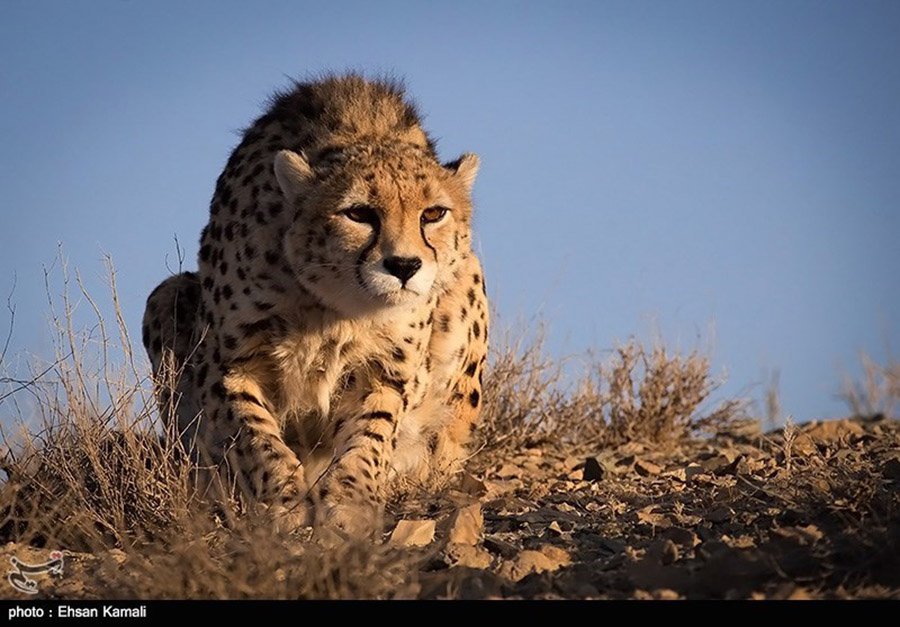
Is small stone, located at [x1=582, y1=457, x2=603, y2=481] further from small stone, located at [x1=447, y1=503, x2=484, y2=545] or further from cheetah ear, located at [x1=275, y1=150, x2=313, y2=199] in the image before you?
cheetah ear, located at [x1=275, y1=150, x2=313, y2=199]

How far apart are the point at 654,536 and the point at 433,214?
4.97ft

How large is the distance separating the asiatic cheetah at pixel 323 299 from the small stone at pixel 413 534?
1.28 ft

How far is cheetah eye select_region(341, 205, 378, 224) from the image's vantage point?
4.14 m

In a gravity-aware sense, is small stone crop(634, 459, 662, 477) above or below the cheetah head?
below

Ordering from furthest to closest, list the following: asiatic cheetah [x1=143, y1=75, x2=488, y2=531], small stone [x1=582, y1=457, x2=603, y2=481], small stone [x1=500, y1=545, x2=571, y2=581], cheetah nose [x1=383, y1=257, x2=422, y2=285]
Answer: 1. small stone [x1=582, y1=457, x2=603, y2=481]
2. asiatic cheetah [x1=143, y1=75, x2=488, y2=531]
3. cheetah nose [x1=383, y1=257, x2=422, y2=285]
4. small stone [x1=500, y1=545, x2=571, y2=581]

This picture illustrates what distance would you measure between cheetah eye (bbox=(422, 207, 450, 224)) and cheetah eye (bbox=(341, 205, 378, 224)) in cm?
22

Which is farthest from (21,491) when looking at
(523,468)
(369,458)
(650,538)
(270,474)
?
(523,468)

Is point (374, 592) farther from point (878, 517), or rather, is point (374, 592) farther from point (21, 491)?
point (21, 491)

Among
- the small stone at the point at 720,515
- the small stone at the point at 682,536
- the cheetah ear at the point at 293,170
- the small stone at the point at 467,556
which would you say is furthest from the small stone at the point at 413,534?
the cheetah ear at the point at 293,170

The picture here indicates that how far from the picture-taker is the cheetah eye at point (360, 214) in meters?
4.14

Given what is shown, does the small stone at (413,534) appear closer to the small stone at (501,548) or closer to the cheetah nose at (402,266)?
the small stone at (501,548)

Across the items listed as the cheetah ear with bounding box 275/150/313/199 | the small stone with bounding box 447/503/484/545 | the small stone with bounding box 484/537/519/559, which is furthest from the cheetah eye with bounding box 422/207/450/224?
the small stone with bounding box 484/537/519/559

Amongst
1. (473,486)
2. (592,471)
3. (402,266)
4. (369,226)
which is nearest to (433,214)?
(369,226)
